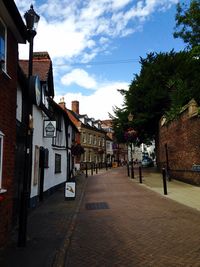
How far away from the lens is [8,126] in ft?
25.3

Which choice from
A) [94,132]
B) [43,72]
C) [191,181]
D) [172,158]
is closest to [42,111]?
[43,72]

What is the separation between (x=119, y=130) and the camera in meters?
38.0

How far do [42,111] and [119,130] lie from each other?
24512 millimetres

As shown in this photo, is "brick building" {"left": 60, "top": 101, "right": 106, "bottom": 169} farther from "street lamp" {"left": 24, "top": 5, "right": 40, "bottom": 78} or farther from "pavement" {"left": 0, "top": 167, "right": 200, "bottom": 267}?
"street lamp" {"left": 24, "top": 5, "right": 40, "bottom": 78}

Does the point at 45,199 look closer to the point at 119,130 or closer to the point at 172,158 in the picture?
the point at 172,158

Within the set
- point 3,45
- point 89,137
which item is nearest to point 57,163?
point 3,45

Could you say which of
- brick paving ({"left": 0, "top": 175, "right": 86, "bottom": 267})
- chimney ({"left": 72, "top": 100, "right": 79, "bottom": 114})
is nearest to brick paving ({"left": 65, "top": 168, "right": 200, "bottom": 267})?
brick paving ({"left": 0, "top": 175, "right": 86, "bottom": 267})

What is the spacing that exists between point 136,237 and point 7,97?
4501mm

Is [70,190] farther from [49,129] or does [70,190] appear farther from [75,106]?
[75,106]

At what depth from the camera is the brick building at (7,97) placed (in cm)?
712

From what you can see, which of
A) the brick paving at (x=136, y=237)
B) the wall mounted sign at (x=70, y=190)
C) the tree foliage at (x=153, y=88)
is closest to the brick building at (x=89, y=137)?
the tree foliage at (x=153, y=88)

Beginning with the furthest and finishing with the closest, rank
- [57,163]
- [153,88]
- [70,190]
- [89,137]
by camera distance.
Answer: [89,137] → [153,88] → [57,163] → [70,190]

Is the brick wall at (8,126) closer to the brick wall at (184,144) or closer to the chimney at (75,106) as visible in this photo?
the brick wall at (184,144)

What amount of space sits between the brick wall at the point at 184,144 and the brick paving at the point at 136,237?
6.74m
